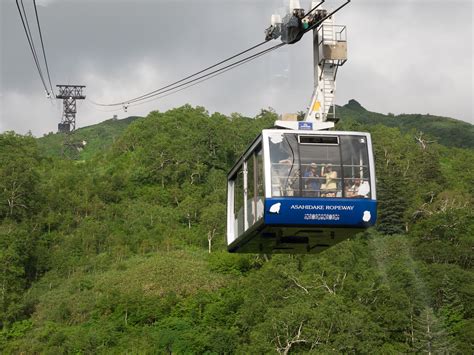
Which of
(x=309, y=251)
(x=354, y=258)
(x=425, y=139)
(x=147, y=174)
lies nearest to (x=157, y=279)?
(x=354, y=258)

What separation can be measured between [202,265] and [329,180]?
115 ft

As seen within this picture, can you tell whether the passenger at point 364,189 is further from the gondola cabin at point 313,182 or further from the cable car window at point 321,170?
the cable car window at point 321,170

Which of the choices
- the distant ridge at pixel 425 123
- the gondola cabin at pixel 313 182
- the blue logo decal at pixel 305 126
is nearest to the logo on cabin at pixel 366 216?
the gondola cabin at pixel 313 182

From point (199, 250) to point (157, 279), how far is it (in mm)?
6992

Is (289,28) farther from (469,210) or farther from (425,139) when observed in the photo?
(425,139)

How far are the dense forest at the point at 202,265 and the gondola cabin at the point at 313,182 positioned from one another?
909 inches

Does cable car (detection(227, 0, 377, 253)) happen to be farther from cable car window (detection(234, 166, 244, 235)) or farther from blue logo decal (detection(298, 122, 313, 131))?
cable car window (detection(234, 166, 244, 235))

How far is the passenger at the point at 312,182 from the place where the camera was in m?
11.8

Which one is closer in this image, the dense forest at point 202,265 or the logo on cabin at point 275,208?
the logo on cabin at point 275,208

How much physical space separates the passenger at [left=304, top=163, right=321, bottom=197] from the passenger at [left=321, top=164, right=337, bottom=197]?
11cm

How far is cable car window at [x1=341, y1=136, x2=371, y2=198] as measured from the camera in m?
12.0

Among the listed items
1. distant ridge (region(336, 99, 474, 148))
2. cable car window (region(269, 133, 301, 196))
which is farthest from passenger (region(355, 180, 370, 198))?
distant ridge (region(336, 99, 474, 148))

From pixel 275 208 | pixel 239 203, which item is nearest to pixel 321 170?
pixel 275 208

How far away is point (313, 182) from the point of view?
1188 cm
